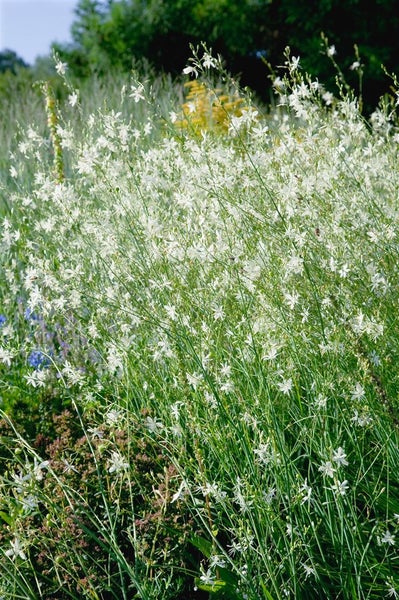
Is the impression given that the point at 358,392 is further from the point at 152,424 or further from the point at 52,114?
the point at 52,114

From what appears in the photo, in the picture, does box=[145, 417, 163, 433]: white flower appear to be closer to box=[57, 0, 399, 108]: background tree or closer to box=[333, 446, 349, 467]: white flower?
box=[333, 446, 349, 467]: white flower

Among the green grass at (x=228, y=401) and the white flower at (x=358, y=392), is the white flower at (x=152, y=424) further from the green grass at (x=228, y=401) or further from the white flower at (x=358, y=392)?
the white flower at (x=358, y=392)

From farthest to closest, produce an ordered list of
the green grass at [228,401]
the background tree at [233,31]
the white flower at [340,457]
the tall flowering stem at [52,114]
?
the background tree at [233,31]
the tall flowering stem at [52,114]
the green grass at [228,401]
the white flower at [340,457]

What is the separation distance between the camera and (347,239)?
311 centimetres

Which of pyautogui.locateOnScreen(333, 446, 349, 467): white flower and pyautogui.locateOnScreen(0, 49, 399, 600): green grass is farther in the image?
pyautogui.locateOnScreen(0, 49, 399, 600): green grass

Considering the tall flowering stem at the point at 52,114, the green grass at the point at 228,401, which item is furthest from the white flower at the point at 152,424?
the tall flowering stem at the point at 52,114

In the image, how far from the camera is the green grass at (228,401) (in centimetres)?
244

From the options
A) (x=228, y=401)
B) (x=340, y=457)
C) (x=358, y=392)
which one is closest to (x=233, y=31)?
(x=228, y=401)

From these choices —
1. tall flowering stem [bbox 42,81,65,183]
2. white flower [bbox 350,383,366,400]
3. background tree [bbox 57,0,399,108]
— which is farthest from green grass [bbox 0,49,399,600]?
background tree [bbox 57,0,399,108]

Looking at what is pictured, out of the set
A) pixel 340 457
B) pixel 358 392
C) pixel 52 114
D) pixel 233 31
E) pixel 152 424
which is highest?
pixel 233 31

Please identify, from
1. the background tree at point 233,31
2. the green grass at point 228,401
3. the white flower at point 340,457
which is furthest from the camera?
the background tree at point 233,31

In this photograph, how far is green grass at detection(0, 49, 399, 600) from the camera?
2436 mm

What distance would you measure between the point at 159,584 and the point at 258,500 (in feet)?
1.32

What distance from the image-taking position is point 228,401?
300 cm
